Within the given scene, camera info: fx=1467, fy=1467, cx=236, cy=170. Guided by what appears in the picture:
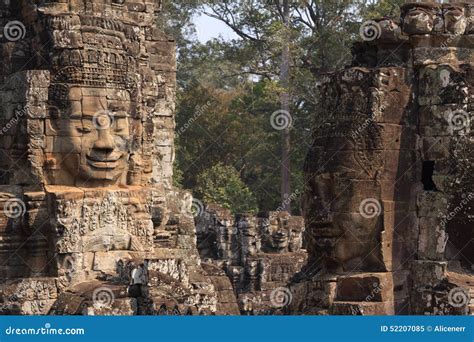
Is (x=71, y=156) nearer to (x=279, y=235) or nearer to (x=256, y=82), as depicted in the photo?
(x=279, y=235)

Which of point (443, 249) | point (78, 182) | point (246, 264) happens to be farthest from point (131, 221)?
point (246, 264)

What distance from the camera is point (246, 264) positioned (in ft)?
105

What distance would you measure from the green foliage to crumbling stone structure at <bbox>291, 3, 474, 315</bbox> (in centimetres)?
2878

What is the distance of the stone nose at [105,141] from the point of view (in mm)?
→ 18906

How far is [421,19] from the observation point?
15.8 m

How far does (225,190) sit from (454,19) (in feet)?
98.8

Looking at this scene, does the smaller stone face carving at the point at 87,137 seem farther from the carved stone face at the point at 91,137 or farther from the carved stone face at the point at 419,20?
the carved stone face at the point at 419,20

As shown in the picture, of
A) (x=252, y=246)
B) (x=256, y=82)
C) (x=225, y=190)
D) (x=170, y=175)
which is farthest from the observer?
(x=256, y=82)

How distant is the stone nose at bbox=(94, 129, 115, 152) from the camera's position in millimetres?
18906

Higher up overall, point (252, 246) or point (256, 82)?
point (256, 82)

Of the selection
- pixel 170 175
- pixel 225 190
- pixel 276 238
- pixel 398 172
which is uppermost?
Result: pixel 398 172

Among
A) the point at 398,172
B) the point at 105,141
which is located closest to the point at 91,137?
the point at 105,141

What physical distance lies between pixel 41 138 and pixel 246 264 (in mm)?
13301

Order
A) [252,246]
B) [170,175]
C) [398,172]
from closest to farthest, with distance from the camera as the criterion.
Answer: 1. [398,172]
2. [170,175]
3. [252,246]
